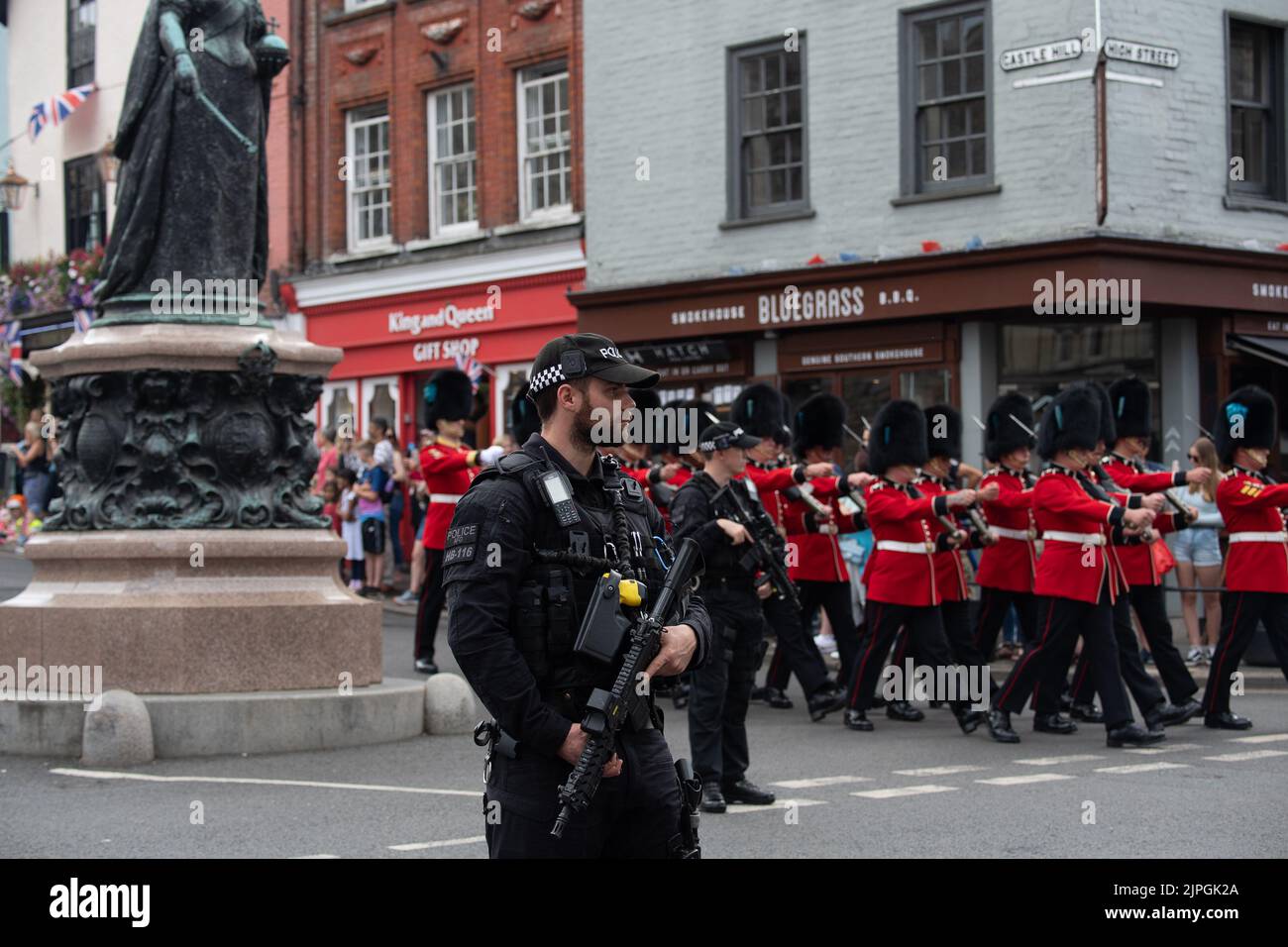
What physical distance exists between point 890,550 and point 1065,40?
917cm

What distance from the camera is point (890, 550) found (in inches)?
510

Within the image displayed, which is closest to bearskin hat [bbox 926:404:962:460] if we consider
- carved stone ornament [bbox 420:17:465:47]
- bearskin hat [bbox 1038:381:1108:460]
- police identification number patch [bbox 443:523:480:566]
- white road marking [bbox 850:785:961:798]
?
bearskin hat [bbox 1038:381:1108:460]

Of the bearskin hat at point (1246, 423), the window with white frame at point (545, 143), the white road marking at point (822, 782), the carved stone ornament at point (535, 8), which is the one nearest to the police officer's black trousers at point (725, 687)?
the white road marking at point (822, 782)

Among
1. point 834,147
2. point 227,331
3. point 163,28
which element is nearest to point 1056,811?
point 227,331

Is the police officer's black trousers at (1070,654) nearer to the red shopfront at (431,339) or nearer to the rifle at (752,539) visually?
the rifle at (752,539)

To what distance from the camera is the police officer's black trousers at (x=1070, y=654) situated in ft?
38.7

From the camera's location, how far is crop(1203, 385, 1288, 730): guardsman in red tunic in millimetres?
12508

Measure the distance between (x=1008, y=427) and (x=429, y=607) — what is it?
445 centimetres

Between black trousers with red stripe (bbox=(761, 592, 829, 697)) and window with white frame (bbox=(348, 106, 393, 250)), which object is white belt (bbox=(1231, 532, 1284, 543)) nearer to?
black trousers with red stripe (bbox=(761, 592, 829, 697))

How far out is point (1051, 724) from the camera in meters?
12.5

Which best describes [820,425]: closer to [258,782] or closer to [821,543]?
[821,543]

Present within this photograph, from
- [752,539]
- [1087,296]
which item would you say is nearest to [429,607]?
[752,539]

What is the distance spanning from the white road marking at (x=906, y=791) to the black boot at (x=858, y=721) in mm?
2500
